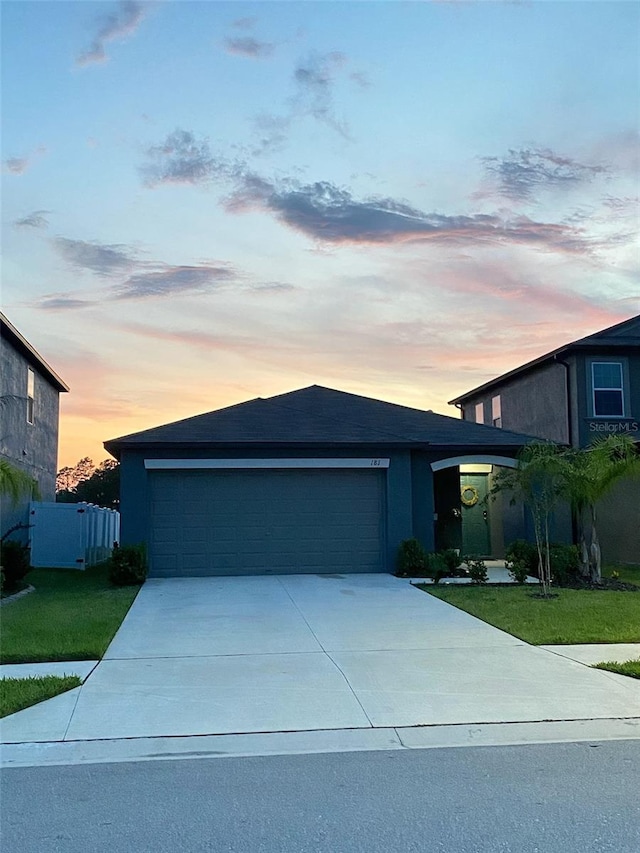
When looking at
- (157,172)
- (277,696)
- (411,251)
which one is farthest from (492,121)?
(277,696)

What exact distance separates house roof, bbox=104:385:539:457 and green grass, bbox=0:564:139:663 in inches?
123

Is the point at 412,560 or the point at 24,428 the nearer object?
the point at 412,560

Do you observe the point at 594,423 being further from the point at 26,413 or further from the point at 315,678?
the point at 315,678

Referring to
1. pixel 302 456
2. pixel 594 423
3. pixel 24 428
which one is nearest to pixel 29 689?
pixel 302 456

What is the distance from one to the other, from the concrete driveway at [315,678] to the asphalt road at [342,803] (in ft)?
2.92

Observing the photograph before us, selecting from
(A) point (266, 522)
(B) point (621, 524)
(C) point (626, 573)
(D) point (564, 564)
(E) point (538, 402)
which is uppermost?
(E) point (538, 402)

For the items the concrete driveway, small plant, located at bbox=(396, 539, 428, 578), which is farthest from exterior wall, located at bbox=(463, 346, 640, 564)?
the concrete driveway

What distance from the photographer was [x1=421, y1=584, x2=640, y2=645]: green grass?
35.5 feet

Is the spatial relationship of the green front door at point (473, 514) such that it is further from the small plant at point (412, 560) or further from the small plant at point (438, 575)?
the small plant at point (438, 575)

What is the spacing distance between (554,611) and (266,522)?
7171mm

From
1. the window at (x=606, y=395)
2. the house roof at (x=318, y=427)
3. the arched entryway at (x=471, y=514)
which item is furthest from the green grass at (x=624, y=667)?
the window at (x=606, y=395)

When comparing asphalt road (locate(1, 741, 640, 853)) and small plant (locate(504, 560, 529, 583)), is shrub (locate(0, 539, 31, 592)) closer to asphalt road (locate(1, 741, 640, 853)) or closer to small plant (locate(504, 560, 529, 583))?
small plant (locate(504, 560, 529, 583))

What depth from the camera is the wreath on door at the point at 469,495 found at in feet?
75.6

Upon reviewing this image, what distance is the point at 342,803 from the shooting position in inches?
206
